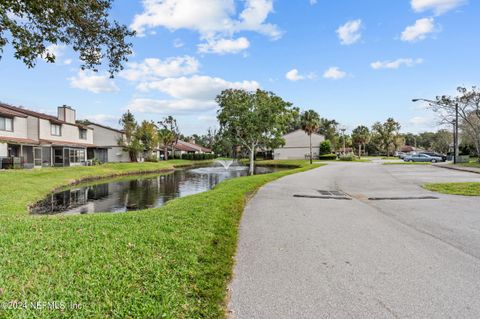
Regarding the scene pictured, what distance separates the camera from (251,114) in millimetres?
31406

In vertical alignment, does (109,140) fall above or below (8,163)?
above

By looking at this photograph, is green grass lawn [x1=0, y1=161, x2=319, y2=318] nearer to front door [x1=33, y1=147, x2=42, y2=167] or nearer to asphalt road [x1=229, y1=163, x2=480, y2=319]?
A: asphalt road [x1=229, y1=163, x2=480, y2=319]

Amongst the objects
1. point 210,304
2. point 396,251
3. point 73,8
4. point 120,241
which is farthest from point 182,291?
point 73,8

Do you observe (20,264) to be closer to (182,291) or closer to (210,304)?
(182,291)

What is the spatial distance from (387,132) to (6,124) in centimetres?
8772

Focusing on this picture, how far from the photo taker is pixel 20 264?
13.0 ft

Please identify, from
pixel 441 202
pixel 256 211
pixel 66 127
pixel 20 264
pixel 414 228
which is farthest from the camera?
pixel 66 127

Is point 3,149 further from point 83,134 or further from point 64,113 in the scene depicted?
point 83,134

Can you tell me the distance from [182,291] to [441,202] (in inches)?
433

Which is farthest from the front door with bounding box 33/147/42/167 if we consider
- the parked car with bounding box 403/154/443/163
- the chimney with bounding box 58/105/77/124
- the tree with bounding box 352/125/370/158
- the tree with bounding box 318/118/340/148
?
the tree with bounding box 318/118/340/148

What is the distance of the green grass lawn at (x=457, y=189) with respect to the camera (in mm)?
12678

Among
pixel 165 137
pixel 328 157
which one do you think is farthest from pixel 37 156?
pixel 328 157

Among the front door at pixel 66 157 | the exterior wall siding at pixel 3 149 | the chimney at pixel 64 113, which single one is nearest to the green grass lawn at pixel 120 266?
the exterior wall siding at pixel 3 149

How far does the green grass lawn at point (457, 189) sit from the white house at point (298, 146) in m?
50.6
